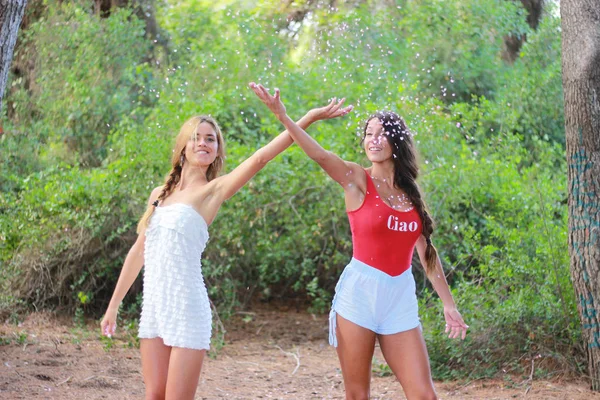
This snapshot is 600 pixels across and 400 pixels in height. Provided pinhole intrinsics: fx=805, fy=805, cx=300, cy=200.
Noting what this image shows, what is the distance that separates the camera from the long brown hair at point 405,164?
4332 mm

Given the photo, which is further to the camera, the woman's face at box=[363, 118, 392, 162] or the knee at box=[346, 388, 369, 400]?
the woman's face at box=[363, 118, 392, 162]

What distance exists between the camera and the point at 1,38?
461 centimetres

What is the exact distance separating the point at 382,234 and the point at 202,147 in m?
1.03

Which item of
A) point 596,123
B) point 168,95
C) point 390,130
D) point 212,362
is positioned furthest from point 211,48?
point 390,130

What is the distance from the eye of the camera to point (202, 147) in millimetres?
4160

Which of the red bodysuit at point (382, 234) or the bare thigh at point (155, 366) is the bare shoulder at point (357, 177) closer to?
the red bodysuit at point (382, 234)

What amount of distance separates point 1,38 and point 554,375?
4721 millimetres

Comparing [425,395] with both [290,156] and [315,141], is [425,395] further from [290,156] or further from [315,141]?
[290,156]

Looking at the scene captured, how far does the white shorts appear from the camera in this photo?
4.03 meters

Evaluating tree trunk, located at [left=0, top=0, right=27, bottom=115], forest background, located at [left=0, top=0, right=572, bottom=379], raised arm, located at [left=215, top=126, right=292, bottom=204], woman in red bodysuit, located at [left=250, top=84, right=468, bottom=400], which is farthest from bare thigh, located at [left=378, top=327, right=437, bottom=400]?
forest background, located at [left=0, top=0, right=572, bottom=379]

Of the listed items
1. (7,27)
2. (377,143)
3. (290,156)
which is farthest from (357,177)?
(290,156)

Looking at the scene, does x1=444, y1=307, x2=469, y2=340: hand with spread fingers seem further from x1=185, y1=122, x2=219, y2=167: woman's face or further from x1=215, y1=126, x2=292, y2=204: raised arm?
x1=185, y1=122, x2=219, y2=167: woman's face

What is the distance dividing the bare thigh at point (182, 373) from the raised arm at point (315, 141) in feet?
3.68

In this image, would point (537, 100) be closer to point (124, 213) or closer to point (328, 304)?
point (328, 304)
